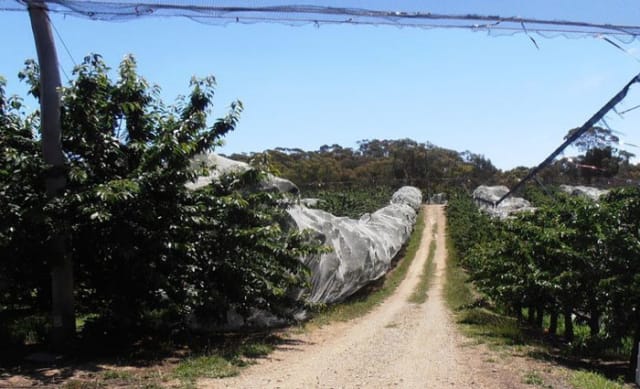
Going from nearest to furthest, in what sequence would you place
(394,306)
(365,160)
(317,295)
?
(317,295) → (394,306) → (365,160)

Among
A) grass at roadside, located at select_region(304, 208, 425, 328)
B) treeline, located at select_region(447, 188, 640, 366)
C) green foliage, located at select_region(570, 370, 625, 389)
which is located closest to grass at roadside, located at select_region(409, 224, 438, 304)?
grass at roadside, located at select_region(304, 208, 425, 328)

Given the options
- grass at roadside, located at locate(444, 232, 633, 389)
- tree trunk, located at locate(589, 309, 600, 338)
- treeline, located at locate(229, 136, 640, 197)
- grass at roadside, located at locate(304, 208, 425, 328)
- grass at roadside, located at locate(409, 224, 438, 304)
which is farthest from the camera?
treeline, located at locate(229, 136, 640, 197)

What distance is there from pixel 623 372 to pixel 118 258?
8481 mm

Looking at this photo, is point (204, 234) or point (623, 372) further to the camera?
point (623, 372)

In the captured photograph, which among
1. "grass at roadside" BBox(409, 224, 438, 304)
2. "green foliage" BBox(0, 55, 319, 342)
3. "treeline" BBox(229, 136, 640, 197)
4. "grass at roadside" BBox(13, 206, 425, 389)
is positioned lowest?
"grass at roadside" BBox(409, 224, 438, 304)

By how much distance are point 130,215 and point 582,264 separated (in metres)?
7.57

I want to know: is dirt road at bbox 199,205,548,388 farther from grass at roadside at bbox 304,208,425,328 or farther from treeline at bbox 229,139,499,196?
treeline at bbox 229,139,499,196

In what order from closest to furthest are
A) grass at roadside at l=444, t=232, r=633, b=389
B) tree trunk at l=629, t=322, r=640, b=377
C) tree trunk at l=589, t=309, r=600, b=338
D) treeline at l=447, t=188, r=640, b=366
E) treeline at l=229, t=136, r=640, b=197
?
1. grass at roadside at l=444, t=232, r=633, b=389
2. tree trunk at l=629, t=322, r=640, b=377
3. treeline at l=447, t=188, r=640, b=366
4. tree trunk at l=589, t=309, r=600, b=338
5. treeline at l=229, t=136, r=640, b=197

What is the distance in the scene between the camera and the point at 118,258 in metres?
8.59

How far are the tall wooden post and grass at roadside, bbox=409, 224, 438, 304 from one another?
13.6m

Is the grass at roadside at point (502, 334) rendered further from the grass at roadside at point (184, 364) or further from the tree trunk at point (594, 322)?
the grass at roadside at point (184, 364)

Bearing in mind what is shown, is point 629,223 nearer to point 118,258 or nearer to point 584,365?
point 584,365

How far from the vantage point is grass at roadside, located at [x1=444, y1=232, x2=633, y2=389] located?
7.98 meters

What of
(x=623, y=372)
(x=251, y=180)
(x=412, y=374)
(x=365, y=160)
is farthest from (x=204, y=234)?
(x=365, y=160)
